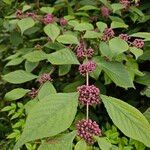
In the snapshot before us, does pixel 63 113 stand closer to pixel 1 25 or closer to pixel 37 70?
pixel 37 70

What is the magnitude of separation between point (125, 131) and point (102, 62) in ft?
1.56

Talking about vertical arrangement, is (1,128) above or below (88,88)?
below

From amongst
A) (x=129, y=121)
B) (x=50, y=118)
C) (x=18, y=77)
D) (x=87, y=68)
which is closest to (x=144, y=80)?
(x=87, y=68)

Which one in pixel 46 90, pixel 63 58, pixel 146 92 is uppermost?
pixel 63 58

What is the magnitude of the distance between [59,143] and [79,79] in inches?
28.8

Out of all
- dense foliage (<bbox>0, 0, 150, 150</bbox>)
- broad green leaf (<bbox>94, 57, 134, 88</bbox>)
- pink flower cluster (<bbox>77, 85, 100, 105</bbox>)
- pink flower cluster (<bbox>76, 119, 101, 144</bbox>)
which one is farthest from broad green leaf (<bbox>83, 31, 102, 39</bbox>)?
pink flower cluster (<bbox>76, 119, 101, 144</bbox>)

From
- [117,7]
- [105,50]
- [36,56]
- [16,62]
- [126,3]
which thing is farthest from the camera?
[126,3]

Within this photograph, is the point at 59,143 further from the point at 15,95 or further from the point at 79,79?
the point at 79,79

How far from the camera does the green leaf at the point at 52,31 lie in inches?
Result: 66.4

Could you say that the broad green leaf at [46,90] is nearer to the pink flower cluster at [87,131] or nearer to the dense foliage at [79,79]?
the dense foliage at [79,79]

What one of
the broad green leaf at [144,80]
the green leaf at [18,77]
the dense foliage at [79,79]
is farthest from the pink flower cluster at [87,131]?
the broad green leaf at [144,80]

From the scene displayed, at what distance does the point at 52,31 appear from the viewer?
5.64ft

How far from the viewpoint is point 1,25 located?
7.74ft

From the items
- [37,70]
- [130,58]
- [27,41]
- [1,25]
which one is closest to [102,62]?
[130,58]
